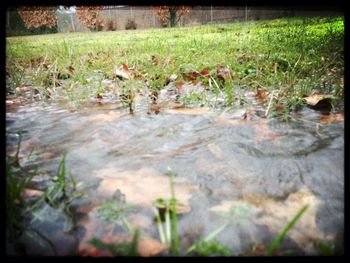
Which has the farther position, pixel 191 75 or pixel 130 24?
pixel 130 24

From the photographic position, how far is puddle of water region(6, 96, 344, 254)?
74cm

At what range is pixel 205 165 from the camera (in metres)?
1.05

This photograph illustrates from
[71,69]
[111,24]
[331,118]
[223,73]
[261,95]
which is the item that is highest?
[111,24]

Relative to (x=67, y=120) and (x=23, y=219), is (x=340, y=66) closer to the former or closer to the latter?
(x=67, y=120)

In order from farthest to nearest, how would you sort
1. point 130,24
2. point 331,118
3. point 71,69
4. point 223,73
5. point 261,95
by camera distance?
point 130,24
point 71,69
point 223,73
point 261,95
point 331,118

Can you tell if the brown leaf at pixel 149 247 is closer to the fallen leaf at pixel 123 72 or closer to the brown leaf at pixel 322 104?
the brown leaf at pixel 322 104

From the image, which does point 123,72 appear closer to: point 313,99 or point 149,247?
point 313,99

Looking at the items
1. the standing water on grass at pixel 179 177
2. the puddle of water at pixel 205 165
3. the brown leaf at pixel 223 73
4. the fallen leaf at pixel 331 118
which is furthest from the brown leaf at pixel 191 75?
the fallen leaf at pixel 331 118

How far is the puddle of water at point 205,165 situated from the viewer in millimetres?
740

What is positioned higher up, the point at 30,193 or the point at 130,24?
the point at 130,24

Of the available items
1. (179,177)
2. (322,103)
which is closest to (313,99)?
(322,103)

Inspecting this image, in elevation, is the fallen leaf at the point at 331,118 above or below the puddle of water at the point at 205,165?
above

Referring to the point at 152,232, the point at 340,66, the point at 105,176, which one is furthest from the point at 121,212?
the point at 340,66
